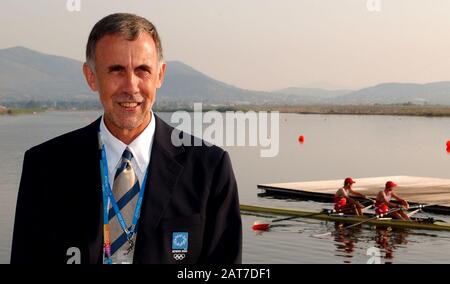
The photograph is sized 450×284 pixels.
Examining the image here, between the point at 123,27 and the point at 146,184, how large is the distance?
0.94 metres

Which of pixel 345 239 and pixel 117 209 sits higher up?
pixel 117 209

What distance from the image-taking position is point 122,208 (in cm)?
512

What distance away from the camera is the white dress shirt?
524 centimetres

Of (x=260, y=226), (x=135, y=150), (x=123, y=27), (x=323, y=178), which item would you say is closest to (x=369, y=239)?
(x=260, y=226)

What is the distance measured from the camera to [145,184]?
5.21 metres

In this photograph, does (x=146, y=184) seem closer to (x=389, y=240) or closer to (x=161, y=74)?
(x=161, y=74)

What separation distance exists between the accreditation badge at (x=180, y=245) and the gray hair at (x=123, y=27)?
109 cm

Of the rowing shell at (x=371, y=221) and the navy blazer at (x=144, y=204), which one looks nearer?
the navy blazer at (x=144, y=204)

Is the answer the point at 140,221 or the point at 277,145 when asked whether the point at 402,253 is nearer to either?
the point at 140,221

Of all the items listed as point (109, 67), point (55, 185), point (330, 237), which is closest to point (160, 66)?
point (109, 67)

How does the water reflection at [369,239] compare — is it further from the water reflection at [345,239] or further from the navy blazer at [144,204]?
the navy blazer at [144,204]

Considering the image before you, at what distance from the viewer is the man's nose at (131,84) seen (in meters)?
5.01

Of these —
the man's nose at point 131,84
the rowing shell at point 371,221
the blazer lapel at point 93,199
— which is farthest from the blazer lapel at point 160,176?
the rowing shell at point 371,221

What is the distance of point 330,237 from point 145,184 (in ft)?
112
